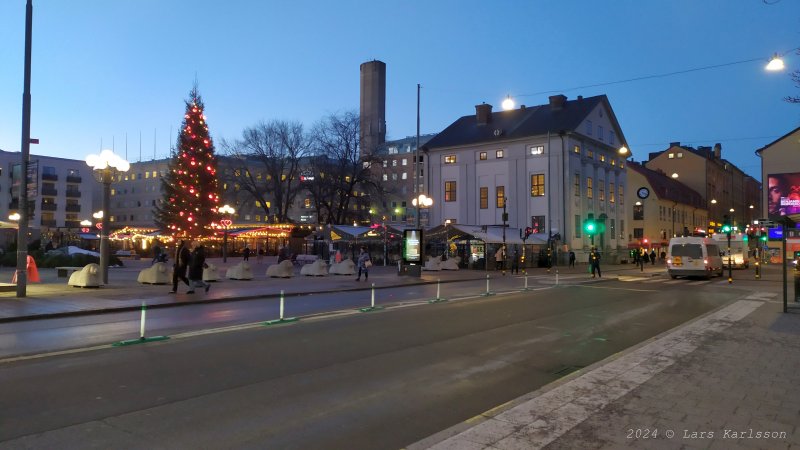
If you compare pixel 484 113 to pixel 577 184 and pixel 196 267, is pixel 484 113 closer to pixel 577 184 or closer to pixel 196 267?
pixel 577 184

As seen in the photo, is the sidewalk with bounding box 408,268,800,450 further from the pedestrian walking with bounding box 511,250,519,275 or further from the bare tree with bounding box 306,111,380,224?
the bare tree with bounding box 306,111,380,224

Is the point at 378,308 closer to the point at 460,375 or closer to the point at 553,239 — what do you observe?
the point at 460,375

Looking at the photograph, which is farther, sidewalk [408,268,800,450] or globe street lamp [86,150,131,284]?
globe street lamp [86,150,131,284]

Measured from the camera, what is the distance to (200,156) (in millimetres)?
45531

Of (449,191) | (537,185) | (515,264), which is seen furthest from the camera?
(449,191)

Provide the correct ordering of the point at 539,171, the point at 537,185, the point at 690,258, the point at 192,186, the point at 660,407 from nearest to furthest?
the point at 660,407 → the point at 690,258 → the point at 192,186 → the point at 539,171 → the point at 537,185

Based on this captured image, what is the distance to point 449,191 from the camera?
194 feet

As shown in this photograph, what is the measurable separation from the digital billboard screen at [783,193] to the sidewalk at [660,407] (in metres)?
58.6

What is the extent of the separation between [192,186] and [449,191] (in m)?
26.3

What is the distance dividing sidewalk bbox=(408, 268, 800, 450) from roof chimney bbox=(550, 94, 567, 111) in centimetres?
5030

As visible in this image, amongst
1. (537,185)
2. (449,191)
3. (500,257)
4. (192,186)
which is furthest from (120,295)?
(449,191)

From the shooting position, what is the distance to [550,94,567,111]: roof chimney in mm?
56400

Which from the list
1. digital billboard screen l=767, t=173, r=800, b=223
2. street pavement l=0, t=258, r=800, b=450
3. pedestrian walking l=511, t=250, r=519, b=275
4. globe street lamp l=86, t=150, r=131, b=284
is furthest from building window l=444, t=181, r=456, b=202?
street pavement l=0, t=258, r=800, b=450

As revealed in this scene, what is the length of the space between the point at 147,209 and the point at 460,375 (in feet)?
338
